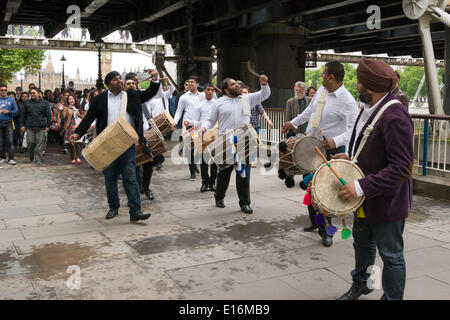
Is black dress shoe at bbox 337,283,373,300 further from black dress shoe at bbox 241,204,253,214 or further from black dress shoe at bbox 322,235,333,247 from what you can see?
black dress shoe at bbox 241,204,253,214

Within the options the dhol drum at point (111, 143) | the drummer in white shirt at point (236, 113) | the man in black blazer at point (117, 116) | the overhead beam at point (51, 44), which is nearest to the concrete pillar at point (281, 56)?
the drummer in white shirt at point (236, 113)

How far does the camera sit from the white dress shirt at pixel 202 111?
973 centimetres

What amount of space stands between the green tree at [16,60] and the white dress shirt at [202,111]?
47281mm

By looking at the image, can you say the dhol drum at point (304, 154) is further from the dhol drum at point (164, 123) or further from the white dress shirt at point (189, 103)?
the white dress shirt at point (189, 103)

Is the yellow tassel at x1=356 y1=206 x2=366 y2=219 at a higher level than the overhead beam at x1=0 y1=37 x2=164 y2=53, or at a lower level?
lower

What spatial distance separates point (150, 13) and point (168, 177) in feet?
37.5

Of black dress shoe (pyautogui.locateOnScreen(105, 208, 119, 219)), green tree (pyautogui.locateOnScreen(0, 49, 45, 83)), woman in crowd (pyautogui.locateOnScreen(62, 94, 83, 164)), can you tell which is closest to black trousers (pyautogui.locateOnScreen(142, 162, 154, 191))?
black dress shoe (pyautogui.locateOnScreen(105, 208, 119, 219))

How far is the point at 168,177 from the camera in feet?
36.7

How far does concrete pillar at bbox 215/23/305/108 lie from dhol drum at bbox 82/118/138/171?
1911 cm

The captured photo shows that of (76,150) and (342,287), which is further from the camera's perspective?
(76,150)

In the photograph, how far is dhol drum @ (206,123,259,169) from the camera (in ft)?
24.6
